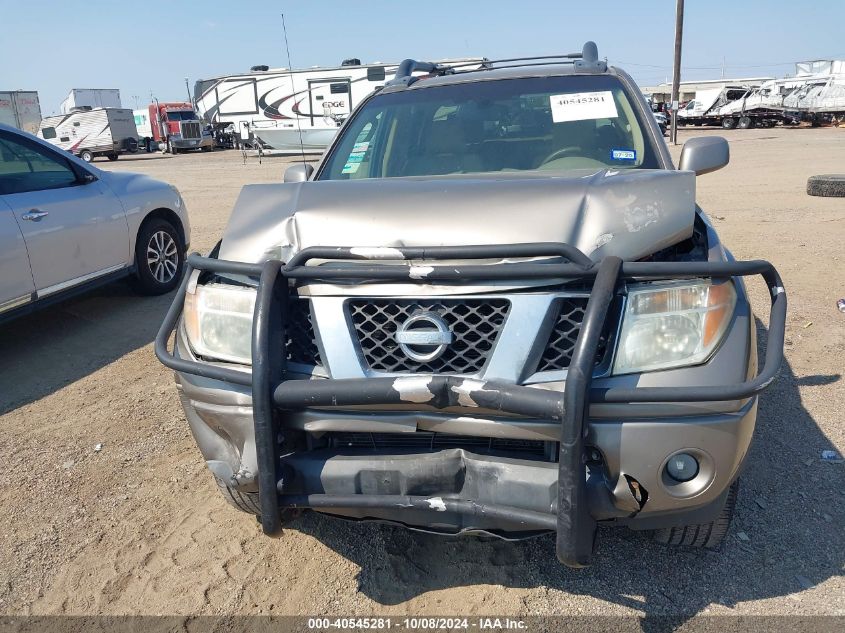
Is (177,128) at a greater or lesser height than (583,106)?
lesser

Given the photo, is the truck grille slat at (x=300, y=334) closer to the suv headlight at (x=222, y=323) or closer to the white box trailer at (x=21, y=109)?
the suv headlight at (x=222, y=323)

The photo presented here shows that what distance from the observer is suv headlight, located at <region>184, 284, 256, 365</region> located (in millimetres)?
2256

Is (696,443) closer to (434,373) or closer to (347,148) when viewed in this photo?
(434,373)

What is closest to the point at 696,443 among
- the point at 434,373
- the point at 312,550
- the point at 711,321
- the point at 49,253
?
the point at 711,321

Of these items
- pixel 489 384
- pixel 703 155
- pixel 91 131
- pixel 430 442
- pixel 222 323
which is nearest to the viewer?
pixel 489 384

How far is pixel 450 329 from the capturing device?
2043mm

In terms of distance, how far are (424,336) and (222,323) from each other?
2.42 ft

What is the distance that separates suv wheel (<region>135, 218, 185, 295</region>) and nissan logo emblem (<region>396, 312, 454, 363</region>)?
4.71 meters

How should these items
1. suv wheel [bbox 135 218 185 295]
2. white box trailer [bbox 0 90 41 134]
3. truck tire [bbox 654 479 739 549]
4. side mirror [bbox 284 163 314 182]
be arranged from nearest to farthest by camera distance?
1. truck tire [bbox 654 479 739 549]
2. side mirror [bbox 284 163 314 182]
3. suv wheel [bbox 135 218 185 295]
4. white box trailer [bbox 0 90 41 134]

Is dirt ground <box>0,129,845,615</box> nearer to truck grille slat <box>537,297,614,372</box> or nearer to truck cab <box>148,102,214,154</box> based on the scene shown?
truck grille slat <box>537,297,614,372</box>

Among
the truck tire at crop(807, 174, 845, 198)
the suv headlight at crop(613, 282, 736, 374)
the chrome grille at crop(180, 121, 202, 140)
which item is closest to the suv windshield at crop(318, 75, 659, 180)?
the suv headlight at crop(613, 282, 736, 374)

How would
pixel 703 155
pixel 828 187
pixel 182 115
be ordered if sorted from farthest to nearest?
1. pixel 182 115
2. pixel 828 187
3. pixel 703 155

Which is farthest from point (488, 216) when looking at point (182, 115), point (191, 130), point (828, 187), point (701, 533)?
point (182, 115)

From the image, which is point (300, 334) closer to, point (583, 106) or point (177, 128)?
point (583, 106)
